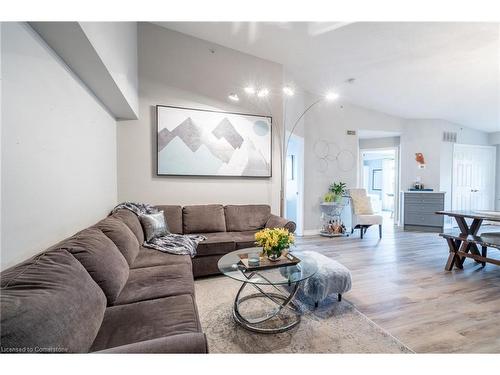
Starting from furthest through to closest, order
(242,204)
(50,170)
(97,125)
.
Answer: (242,204) < (97,125) < (50,170)

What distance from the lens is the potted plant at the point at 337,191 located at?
4.97m

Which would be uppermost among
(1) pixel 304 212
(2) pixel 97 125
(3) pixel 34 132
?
(2) pixel 97 125

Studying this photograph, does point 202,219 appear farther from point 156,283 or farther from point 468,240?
point 468,240

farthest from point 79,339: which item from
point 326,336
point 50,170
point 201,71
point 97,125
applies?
point 201,71

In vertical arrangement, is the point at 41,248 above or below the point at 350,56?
below

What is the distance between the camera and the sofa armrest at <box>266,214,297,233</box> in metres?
3.04

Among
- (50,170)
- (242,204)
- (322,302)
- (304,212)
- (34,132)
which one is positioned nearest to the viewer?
(34,132)

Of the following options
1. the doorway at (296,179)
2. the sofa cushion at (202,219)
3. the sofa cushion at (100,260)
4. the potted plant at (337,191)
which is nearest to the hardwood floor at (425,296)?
the doorway at (296,179)

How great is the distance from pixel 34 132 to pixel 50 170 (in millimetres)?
283

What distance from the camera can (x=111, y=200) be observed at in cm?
304

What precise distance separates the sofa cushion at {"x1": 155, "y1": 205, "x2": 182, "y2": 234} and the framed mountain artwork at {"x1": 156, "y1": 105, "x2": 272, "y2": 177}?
1.76 ft

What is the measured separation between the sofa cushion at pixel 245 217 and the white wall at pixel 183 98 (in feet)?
0.89

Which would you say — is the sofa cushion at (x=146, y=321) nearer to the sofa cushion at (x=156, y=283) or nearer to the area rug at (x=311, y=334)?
the sofa cushion at (x=156, y=283)

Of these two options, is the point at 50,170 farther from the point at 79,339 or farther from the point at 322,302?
the point at 322,302
